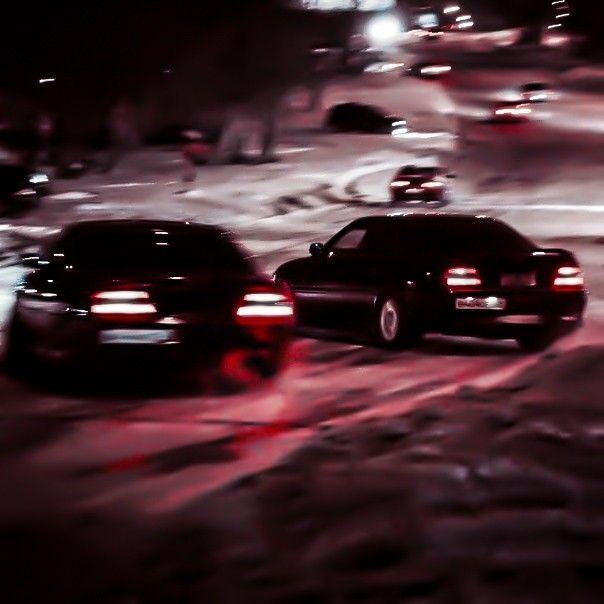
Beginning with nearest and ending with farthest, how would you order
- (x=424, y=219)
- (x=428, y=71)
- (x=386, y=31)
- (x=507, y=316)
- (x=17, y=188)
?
1. (x=507, y=316)
2. (x=424, y=219)
3. (x=17, y=188)
4. (x=428, y=71)
5. (x=386, y=31)

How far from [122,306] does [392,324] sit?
3.86 m

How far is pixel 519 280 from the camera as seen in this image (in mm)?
14555

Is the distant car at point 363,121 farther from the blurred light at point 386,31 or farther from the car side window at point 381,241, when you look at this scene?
the car side window at point 381,241

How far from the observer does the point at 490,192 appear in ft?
138

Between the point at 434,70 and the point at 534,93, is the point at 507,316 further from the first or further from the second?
the point at 434,70

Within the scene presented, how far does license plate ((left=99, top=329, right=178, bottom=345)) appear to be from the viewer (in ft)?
38.0

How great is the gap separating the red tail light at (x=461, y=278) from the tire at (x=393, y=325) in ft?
1.65

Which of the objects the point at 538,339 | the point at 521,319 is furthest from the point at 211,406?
the point at 538,339

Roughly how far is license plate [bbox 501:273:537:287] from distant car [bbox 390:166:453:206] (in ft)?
79.6

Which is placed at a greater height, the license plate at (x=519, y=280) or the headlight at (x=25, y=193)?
the headlight at (x=25, y=193)

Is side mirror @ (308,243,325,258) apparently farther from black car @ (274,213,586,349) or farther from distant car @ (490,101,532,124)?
distant car @ (490,101,532,124)

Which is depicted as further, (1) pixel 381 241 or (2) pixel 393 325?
(1) pixel 381 241

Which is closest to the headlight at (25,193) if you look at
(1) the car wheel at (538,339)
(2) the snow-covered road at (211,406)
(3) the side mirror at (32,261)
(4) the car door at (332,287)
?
(2) the snow-covered road at (211,406)

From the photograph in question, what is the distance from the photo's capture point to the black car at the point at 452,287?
14.5 metres
